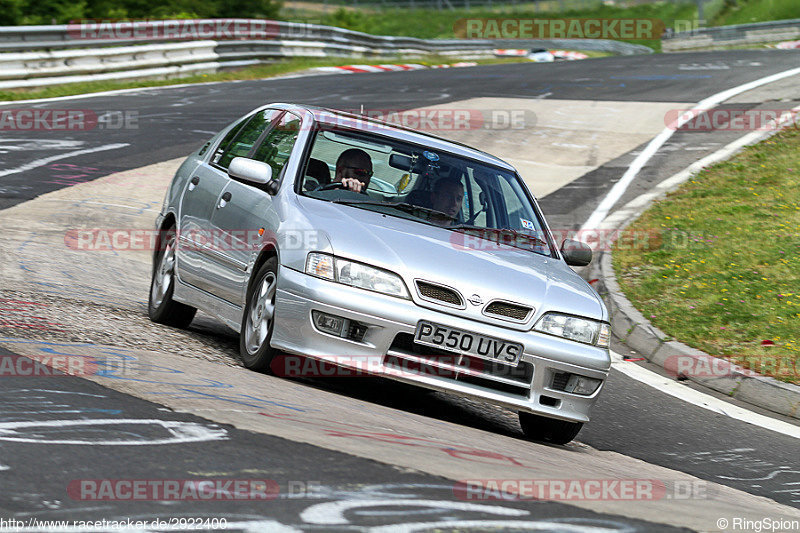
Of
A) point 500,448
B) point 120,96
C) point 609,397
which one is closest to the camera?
point 500,448

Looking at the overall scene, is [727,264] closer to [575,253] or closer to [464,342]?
[575,253]

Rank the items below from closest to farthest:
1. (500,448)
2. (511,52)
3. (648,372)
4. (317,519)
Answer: (317,519)
(500,448)
(648,372)
(511,52)

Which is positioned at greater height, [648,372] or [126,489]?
[126,489]

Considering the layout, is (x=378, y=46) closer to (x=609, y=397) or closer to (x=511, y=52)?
(x=511, y=52)

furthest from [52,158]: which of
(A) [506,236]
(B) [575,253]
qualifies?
(B) [575,253]

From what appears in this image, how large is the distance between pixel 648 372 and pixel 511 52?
40.9 m

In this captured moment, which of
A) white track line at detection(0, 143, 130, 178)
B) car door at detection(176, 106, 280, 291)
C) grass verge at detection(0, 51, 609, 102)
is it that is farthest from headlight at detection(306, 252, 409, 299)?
grass verge at detection(0, 51, 609, 102)

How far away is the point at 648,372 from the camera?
30.0 ft

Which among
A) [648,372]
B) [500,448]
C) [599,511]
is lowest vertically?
[648,372]

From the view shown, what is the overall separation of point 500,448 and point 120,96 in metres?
19.0

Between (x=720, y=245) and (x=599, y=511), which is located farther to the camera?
(x=720, y=245)

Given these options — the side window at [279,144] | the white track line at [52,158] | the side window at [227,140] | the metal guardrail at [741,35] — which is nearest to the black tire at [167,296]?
the side window at [227,140]

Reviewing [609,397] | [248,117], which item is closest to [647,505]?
[609,397]

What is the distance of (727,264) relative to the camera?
11.4m
